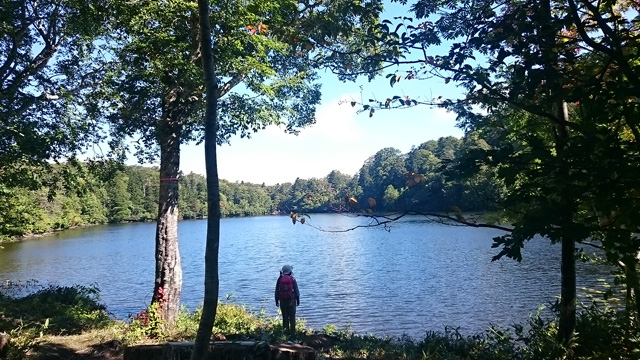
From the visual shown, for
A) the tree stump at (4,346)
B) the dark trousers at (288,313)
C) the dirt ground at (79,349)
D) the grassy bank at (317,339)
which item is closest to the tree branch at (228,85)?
the grassy bank at (317,339)

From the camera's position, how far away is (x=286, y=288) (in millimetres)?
9742

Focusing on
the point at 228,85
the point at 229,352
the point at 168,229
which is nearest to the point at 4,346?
the point at 168,229

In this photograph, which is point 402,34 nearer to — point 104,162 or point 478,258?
point 104,162

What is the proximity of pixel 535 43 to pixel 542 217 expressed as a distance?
140 cm

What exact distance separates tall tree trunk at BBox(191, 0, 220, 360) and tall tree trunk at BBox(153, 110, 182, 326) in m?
5.01

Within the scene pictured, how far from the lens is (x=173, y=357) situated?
502 cm

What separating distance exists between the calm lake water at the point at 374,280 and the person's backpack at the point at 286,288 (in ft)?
8.76

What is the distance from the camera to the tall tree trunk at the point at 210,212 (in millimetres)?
3449

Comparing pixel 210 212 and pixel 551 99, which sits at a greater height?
pixel 551 99

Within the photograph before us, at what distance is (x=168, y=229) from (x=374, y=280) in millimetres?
15154

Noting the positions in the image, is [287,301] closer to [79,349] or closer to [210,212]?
[79,349]

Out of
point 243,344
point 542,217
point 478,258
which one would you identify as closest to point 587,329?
point 542,217

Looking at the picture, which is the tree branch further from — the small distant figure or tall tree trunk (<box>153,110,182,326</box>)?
the small distant figure

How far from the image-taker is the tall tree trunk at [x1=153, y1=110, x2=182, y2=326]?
8.16m
